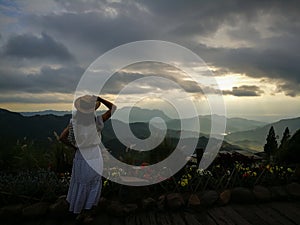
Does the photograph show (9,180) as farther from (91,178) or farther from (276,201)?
(276,201)

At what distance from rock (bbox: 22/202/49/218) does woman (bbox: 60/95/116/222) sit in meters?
0.45

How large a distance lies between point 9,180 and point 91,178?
169cm

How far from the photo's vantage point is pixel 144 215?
438cm

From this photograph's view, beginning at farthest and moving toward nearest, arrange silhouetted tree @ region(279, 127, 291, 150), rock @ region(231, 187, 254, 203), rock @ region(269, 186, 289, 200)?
silhouetted tree @ region(279, 127, 291, 150), rock @ region(269, 186, 289, 200), rock @ region(231, 187, 254, 203)

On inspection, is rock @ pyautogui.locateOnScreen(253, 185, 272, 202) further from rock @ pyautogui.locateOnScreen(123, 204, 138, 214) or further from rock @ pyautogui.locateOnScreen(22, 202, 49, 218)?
rock @ pyautogui.locateOnScreen(22, 202, 49, 218)

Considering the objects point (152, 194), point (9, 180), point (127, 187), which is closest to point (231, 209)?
point (152, 194)

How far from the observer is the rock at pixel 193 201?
461 cm

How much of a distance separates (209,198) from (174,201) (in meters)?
0.58

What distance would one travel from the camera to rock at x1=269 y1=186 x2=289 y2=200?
199 inches

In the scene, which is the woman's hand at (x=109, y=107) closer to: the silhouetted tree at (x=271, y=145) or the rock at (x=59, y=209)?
the rock at (x=59, y=209)

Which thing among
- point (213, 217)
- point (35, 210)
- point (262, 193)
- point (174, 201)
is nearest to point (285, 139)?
point (262, 193)

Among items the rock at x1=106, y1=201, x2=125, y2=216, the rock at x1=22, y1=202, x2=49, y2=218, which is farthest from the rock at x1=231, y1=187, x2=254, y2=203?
the rock at x1=22, y1=202, x2=49, y2=218

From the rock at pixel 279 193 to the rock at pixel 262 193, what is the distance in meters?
0.10

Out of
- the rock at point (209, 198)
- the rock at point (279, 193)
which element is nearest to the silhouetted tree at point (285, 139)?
the rock at point (279, 193)
